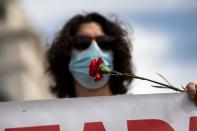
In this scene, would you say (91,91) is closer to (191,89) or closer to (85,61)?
(85,61)

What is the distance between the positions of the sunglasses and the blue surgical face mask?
18 millimetres

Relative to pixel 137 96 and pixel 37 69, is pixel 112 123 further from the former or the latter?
pixel 37 69

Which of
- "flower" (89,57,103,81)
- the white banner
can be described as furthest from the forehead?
"flower" (89,57,103,81)

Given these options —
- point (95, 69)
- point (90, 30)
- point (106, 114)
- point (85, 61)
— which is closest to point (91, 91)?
point (85, 61)

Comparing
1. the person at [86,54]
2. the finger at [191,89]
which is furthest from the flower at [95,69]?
the person at [86,54]

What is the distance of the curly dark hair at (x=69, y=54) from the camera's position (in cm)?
368

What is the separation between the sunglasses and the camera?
11.8 feet

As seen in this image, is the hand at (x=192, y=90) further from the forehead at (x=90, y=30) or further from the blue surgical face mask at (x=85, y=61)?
the forehead at (x=90, y=30)

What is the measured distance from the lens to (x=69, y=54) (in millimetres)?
3662

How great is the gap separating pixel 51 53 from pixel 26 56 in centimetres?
2168

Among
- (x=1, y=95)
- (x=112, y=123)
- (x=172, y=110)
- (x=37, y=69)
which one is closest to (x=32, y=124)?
(x=112, y=123)

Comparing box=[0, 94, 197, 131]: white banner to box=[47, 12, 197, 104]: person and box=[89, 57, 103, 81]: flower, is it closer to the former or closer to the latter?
box=[89, 57, 103, 81]: flower

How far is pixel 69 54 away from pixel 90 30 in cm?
14

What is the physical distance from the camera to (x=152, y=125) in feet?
9.89
